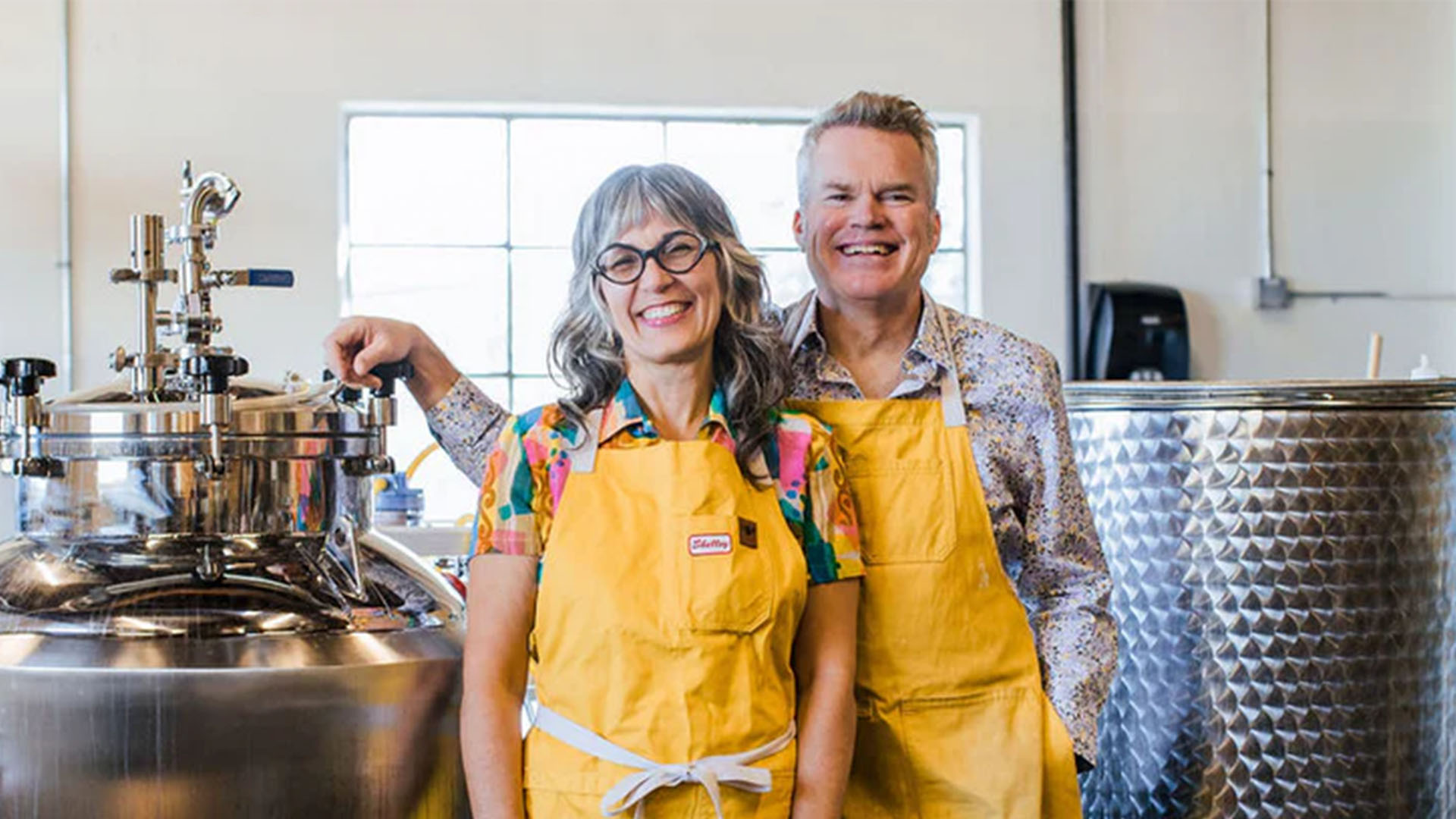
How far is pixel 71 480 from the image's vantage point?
1.35 metres

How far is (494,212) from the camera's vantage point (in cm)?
500

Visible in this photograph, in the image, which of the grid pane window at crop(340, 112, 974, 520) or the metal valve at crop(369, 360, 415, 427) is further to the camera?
the grid pane window at crop(340, 112, 974, 520)

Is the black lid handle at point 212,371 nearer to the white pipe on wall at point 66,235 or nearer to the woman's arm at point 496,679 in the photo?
the woman's arm at point 496,679

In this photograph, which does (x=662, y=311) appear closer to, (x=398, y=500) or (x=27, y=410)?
(x=27, y=410)

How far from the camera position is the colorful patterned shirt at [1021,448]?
1.64m

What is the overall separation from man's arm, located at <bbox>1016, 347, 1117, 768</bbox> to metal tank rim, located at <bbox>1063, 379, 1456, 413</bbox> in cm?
38

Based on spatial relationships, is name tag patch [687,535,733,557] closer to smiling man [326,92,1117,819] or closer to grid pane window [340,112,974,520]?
smiling man [326,92,1117,819]

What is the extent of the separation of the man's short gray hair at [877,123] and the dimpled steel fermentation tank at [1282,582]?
0.57 meters

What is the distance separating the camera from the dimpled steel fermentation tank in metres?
1.99

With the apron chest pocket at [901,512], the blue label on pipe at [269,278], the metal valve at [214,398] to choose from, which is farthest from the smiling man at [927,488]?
the metal valve at [214,398]

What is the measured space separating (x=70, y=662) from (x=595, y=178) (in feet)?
12.8

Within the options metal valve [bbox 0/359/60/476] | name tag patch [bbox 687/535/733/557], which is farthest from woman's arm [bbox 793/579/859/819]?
metal valve [bbox 0/359/60/476]

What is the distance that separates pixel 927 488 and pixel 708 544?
0.36 meters

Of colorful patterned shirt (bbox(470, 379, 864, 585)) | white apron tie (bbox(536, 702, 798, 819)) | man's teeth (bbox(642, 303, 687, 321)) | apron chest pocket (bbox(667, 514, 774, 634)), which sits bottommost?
white apron tie (bbox(536, 702, 798, 819))
